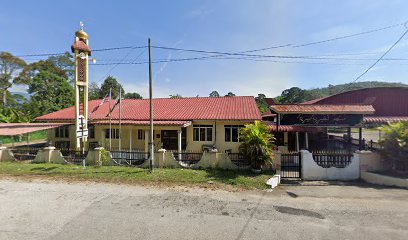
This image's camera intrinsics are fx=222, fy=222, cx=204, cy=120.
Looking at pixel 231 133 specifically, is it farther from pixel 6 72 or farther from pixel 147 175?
pixel 6 72

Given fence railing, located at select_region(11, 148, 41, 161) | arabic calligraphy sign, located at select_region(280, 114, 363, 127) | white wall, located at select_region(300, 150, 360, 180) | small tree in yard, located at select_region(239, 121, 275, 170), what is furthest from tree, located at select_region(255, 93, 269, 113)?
fence railing, located at select_region(11, 148, 41, 161)

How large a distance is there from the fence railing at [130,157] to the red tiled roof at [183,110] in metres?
5.11

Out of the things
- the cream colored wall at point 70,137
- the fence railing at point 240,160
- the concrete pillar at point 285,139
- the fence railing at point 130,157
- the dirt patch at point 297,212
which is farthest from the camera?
the cream colored wall at point 70,137

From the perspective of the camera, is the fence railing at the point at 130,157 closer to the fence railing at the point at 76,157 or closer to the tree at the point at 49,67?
the fence railing at the point at 76,157

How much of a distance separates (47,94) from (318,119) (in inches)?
1516

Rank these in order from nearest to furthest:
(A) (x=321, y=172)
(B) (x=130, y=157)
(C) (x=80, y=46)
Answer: (A) (x=321, y=172) → (B) (x=130, y=157) → (C) (x=80, y=46)

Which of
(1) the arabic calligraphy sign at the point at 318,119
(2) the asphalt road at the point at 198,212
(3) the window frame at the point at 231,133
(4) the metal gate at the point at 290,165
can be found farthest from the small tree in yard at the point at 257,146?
(3) the window frame at the point at 231,133

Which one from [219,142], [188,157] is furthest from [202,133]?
[188,157]

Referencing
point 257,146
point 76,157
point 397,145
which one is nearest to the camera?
point 397,145

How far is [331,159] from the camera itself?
35.2 feet

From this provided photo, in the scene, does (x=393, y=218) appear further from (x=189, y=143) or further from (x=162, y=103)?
(x=162, y=103)

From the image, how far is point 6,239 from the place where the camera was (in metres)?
4.93

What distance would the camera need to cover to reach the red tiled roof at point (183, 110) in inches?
675

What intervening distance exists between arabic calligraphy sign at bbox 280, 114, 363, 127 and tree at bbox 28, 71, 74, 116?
35366mm
